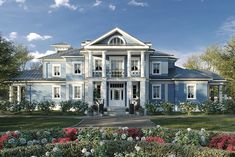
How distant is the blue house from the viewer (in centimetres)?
3150

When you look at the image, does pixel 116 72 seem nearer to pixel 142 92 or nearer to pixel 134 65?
pixel 134 65

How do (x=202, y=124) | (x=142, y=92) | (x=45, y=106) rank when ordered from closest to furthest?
1. (x=202, y=124)
2. (x=45, y=106)
3. (x=142, y=92)

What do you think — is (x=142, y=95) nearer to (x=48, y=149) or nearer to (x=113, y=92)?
(x=113, y=92)

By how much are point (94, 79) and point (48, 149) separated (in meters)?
25.3

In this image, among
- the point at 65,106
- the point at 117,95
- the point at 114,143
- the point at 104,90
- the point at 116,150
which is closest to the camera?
the point at 116,150

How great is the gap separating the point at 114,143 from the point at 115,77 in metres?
25.1

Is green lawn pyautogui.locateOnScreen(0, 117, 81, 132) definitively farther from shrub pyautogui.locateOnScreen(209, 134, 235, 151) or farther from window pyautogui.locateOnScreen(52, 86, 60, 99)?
window pyautogui.locateOnScreen(52, 86, 60, 99)

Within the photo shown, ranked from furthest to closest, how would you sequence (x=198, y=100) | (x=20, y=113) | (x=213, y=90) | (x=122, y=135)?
(x=213, y=90), (x=198, y=100), (x=20, y=113), (x=122, y=135)

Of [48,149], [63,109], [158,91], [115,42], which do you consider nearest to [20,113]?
[63,109]

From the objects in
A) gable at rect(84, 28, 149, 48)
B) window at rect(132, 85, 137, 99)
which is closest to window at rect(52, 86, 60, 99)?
gable at rect(84, 28, 149, 48)

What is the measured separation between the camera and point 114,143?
6754 millimetres

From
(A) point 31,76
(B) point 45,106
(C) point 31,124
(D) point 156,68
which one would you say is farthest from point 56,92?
(C) point 31,124

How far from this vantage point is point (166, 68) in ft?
113

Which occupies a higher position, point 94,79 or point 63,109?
point 94,79
